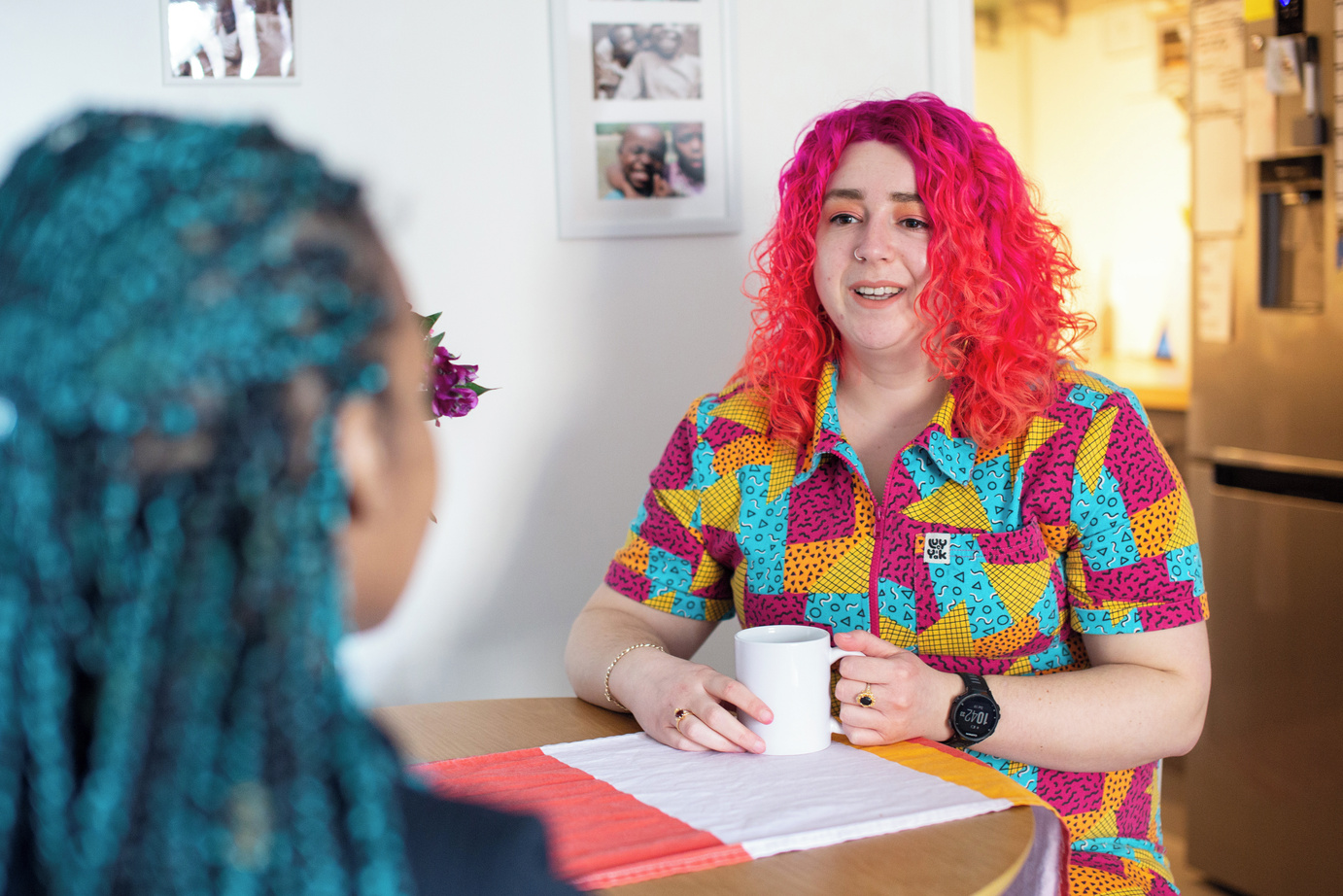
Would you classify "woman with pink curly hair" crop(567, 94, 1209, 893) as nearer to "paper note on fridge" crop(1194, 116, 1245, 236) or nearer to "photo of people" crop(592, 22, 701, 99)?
"photo of people" crop(592, 22, 701, 99)

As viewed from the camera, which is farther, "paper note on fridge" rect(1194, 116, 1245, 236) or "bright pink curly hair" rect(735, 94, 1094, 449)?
"paper note on fridge" rect(1194, 116, 1245, 236)

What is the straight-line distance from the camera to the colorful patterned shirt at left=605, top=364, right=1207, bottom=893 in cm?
129

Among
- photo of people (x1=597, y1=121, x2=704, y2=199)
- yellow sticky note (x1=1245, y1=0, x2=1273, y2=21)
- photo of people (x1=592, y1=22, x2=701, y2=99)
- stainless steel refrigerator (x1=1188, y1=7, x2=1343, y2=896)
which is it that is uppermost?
yellow sticky note (x1=1245, y1=0, x2=1273, y2=21)

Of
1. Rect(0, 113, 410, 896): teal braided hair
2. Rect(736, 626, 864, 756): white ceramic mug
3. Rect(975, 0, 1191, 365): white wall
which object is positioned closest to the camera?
Rect(0, 113, 410, 896): teal braided hair

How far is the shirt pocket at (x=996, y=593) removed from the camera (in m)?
1.32

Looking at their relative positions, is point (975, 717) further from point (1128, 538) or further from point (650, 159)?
point (650, 159)

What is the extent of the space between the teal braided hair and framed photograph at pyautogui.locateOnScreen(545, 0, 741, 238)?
52.7 inches

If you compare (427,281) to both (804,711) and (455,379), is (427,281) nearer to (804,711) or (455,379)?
(455,379)

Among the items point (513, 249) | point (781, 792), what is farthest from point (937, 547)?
point (513, 249)

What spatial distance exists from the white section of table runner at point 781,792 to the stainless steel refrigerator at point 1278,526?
1.53 metres

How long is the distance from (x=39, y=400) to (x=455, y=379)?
3.12ft

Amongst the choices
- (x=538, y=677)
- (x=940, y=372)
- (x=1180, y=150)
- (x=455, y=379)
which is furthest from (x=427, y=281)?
(x=1180, y=150)

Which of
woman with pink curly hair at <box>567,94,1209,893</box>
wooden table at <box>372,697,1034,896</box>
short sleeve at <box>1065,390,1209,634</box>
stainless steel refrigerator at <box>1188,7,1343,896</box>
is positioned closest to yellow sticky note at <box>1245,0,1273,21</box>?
stainless steel refrigerator at <box>1188,7,1343,896</box>

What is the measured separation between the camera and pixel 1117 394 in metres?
1.36
